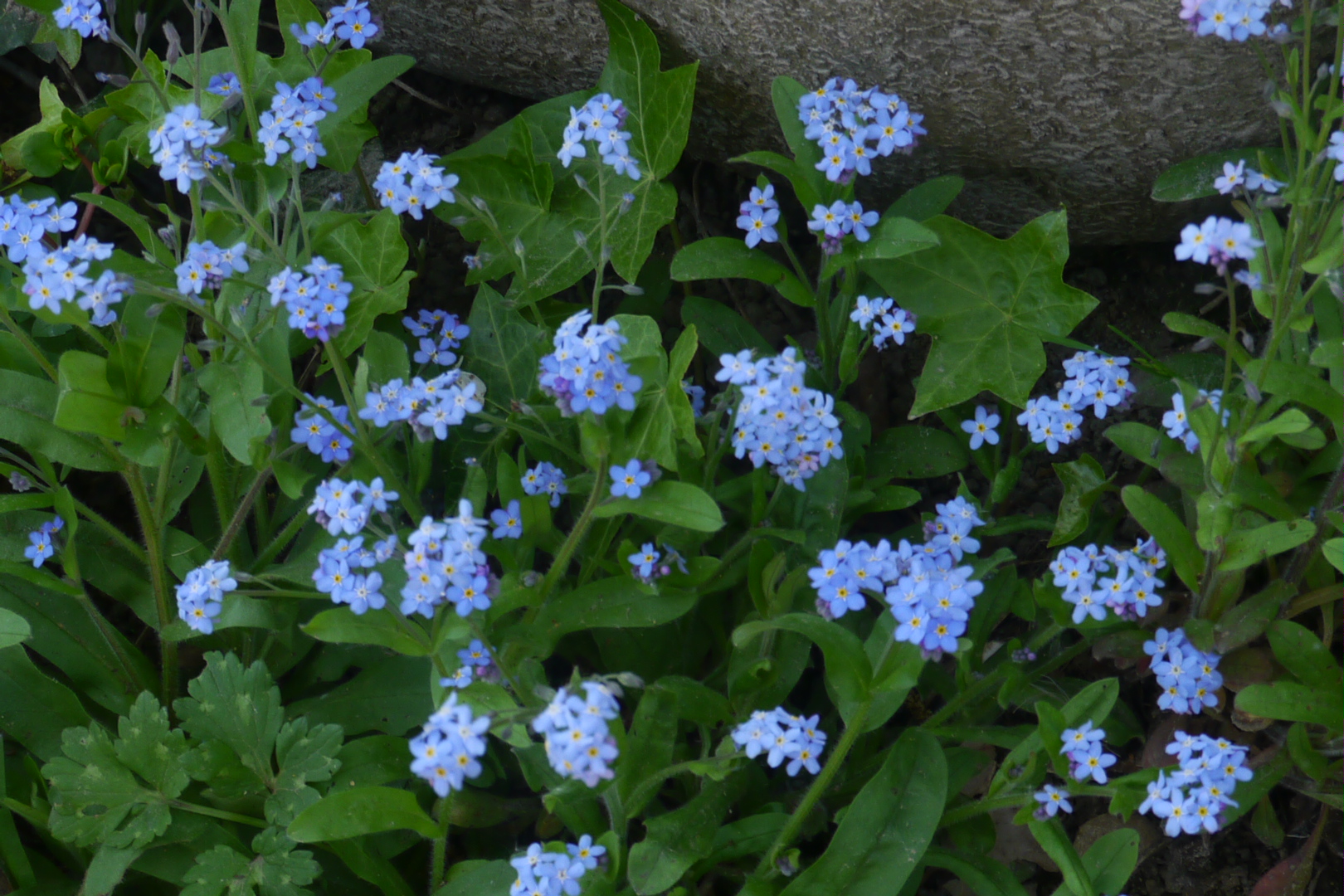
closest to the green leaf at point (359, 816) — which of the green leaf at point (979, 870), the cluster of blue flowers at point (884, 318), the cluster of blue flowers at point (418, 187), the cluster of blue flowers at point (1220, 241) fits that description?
Answer: the green leaf at point (979, 870)

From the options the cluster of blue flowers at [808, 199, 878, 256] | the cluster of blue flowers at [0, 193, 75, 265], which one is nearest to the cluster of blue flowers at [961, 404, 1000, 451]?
the cluster of blue flowers at [808, 199, 878, 256]

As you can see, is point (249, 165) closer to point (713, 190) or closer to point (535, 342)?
point (535, 342)

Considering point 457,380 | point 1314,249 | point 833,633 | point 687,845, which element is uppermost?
point 1314,249

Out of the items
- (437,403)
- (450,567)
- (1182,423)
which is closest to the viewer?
(450,567)

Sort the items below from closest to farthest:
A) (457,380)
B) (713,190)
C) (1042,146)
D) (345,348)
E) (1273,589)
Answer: (457,380) → (1273,589) → (345,348) → (1042,146) → (713,190)

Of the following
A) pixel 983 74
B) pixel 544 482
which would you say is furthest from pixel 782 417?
pixel 983 74

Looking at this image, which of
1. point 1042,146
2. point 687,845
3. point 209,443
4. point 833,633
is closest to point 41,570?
point 209,443

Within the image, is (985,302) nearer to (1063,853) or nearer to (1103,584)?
(1103,584)
